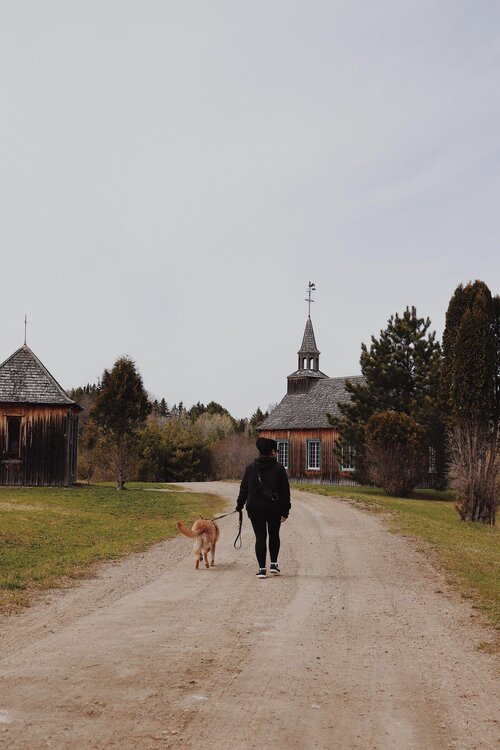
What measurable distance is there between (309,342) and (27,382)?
27217 millimetres

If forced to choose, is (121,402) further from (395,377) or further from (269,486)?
(269,486)

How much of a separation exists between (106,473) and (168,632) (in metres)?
42.4

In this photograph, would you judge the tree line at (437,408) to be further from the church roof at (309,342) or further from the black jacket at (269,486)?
the black jacket at (269,486)

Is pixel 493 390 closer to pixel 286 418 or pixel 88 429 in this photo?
pixel 286 418

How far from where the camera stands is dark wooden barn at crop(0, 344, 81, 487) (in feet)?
105

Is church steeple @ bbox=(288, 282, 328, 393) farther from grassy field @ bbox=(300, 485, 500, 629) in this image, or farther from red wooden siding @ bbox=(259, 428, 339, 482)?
grassy field @ bbox=(300, 485, 500, 629)

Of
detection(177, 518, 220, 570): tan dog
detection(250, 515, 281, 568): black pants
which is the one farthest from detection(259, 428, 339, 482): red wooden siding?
detection(250, 515, 281, 568): black pants

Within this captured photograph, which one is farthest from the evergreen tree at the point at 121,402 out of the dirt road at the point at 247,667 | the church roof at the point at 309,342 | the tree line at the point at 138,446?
the dirt road at the point at 247,667

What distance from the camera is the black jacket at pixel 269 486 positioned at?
421 inches

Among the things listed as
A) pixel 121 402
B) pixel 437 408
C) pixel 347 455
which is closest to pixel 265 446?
pixel 121 402

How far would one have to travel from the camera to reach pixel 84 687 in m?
5.41

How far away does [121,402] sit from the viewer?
3416 centimetres

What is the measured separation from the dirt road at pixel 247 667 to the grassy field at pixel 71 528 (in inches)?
36.7

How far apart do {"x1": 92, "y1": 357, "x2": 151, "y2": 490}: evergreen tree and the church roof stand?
22627mm
